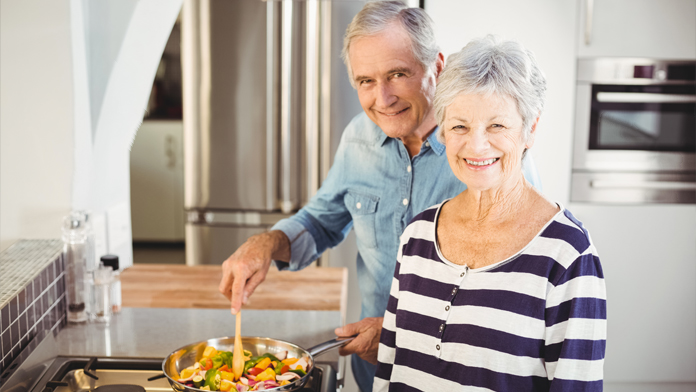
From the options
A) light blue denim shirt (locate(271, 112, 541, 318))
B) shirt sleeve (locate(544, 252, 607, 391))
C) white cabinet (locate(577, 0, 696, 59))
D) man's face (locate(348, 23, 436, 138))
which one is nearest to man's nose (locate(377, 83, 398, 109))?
man's face (locate(348, 23, 436, 138))

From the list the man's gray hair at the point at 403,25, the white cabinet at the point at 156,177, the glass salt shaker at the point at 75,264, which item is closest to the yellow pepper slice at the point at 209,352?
the glass salt shaker at the point at 75,264

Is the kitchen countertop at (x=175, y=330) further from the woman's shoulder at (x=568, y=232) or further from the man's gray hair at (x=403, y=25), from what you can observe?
the man's gray hair at (x=403, y=25)

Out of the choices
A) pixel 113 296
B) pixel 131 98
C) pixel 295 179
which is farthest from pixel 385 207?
pixel 295 179

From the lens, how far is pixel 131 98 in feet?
5.82

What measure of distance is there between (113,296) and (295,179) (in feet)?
3.95

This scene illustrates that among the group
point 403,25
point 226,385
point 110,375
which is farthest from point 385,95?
point 110,375

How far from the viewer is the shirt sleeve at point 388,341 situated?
1107mm

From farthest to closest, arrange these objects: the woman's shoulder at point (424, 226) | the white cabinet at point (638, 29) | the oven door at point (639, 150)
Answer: the oven door at point (639, 150) < the white cabinet at point (638, 29) < the woman's shoulder at point (424, 226)

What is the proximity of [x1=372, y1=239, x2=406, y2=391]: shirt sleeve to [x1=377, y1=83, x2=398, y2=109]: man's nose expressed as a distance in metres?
0.29

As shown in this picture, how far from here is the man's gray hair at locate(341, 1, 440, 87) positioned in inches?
47.2

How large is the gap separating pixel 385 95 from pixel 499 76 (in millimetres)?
327

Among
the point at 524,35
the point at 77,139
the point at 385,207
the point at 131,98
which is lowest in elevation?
the point at 385,207

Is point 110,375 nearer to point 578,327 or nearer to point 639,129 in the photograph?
point 578,327

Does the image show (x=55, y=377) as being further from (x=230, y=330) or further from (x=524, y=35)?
(x=524, y=35)
